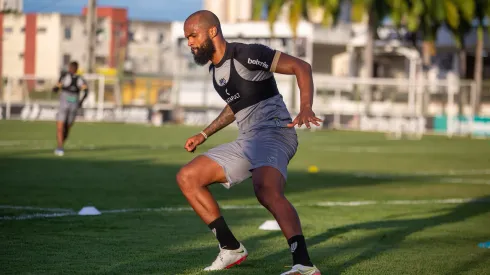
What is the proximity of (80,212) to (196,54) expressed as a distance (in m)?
4.17

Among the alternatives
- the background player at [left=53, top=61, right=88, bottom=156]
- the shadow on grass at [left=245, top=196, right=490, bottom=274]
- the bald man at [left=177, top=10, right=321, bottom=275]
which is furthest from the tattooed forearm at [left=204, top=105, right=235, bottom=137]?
the background player at [left=53, top=61, right=88, bottom=156]

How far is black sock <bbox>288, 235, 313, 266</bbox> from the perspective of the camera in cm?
691

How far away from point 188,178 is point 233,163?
369 mm

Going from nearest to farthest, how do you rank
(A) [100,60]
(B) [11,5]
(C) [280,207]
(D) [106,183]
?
(C) [280,207] → (D) [106,183] → (B) [11,5] → (A) [100,60]

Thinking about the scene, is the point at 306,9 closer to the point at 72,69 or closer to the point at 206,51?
the point at 72,69

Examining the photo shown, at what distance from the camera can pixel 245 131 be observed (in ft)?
25.1

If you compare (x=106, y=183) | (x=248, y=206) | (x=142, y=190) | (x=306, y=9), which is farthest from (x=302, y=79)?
(x=306, y=9)

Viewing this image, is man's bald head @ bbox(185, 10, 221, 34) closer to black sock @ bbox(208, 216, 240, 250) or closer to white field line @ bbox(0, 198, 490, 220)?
black sock @ bbox(208, 216, 240, 250)

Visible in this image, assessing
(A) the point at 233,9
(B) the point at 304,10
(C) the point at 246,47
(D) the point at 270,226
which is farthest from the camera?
(A) the point at 233,9

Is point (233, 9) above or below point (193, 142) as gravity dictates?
above

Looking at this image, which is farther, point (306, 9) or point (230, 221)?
point (306, 9)

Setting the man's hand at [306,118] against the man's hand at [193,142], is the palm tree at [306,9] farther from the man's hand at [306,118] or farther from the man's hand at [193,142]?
the man's hand at [306,118]

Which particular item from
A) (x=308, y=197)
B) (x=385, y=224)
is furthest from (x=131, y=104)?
(x=385, y=224)

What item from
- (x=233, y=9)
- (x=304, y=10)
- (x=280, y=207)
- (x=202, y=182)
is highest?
(x=233, y=9)
